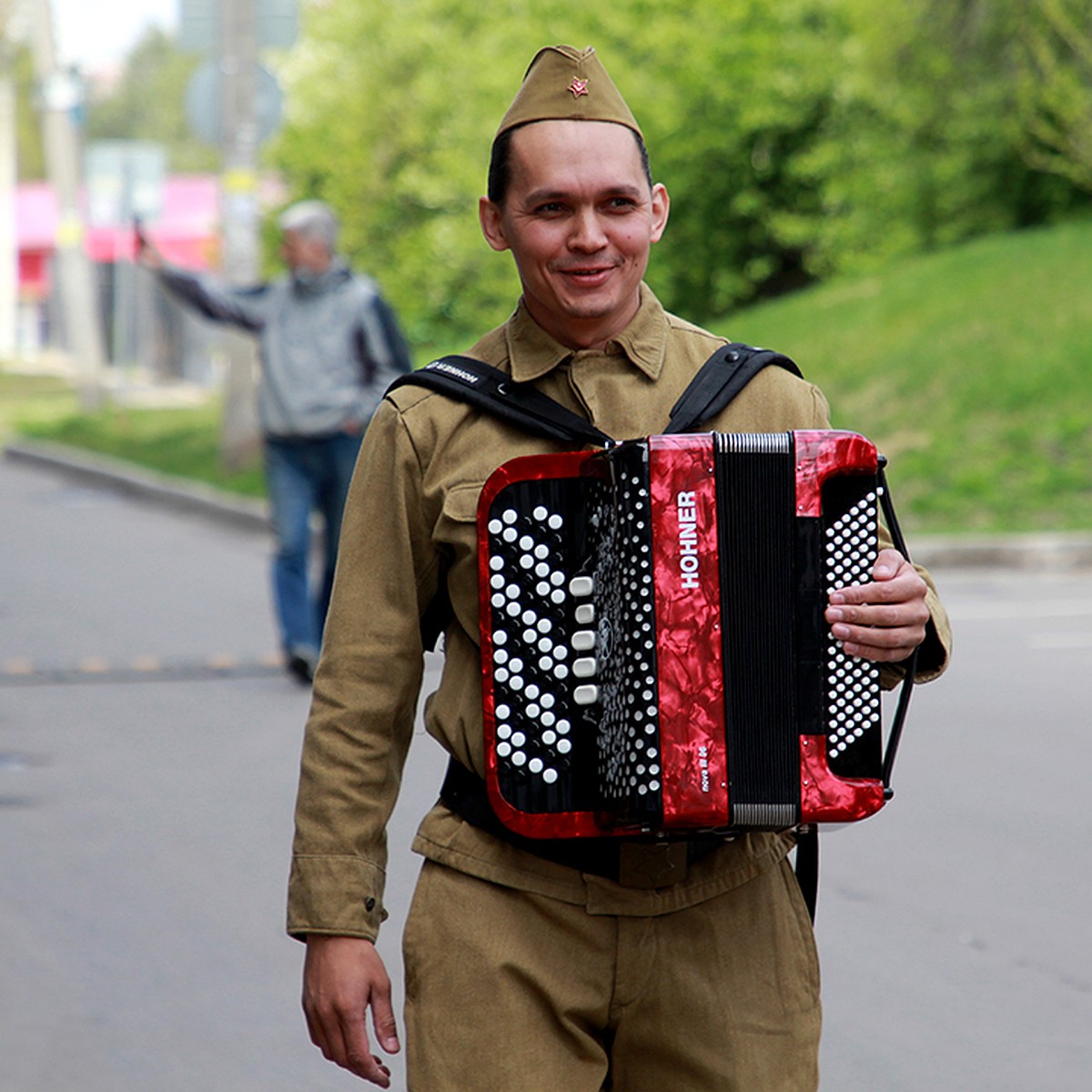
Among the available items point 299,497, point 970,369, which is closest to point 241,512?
point 970,369

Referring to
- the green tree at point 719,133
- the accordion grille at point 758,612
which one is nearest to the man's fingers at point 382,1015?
the accordion grille at point 758,612

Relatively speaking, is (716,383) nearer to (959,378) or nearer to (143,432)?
(959,378)

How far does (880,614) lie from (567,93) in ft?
2.54

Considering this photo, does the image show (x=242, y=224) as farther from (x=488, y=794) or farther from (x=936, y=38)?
(x=488, y=794)

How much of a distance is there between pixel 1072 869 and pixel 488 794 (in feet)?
14.0

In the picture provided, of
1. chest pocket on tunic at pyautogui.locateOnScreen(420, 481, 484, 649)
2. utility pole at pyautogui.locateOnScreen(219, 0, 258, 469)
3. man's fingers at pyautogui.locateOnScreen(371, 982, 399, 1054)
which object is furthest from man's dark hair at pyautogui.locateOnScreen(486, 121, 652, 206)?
utility pole at pyautogui.locateOnScreen(219, 0, 258, 469)

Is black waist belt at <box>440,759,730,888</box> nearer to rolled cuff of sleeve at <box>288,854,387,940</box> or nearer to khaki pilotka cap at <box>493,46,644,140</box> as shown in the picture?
rolled cuff of sleeve at <box>288,854,387,940</box>

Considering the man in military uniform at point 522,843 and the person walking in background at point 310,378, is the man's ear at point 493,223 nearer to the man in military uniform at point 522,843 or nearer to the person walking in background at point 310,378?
the man in military uniform at point 522,843

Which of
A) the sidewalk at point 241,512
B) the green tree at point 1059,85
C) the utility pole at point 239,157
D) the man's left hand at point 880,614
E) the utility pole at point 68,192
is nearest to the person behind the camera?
the man's left hand at point 880,614

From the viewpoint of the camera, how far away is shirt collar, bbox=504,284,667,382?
268cm

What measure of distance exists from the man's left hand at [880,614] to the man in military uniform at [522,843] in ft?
0.12

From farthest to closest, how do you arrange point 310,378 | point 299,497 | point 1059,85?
point 1059,85 → point 299,497 → point 310,378

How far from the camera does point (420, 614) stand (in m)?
2.74

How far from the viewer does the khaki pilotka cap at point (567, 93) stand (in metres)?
2.64
